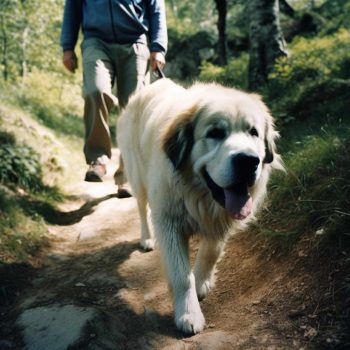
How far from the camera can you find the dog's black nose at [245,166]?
2328mm

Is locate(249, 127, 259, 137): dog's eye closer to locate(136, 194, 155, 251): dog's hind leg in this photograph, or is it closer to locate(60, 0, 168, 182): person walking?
locate(136, 194, 155, 251): dog's hind leg

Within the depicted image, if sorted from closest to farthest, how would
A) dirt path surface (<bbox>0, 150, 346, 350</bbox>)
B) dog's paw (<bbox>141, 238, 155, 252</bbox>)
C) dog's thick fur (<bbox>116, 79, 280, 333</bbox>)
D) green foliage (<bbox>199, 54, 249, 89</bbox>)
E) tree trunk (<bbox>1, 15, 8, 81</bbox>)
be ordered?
dirt path surface (<bbox>0, 150, 346, 350</bbox>)
dog's thick fur (<bbox>116, 79, 280, 333</bbox>)
dog's paw (<bbox>141, 238, 155, 252</bbox>)
green foliage (<bbox>199, 54, 249, 89</bbox>)
tree trunk (<bbox>1, 15, 8, 81</bbox>)

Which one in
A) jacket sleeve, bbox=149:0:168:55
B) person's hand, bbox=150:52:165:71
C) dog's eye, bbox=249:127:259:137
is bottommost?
dog's eye, bbox=249:127:259:137

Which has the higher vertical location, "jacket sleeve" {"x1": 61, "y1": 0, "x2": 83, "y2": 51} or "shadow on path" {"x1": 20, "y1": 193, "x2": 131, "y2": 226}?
"jacket sleeve" {"x1": 61, "y1": 0, "x2": 83, "y2": 51}

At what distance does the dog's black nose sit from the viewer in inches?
91.7

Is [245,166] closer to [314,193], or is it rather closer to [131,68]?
[314,193]

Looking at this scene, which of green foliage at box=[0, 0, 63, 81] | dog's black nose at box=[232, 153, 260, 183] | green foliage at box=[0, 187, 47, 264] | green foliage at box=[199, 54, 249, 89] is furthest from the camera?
green foliage at box=[0, 0, 63, 81]

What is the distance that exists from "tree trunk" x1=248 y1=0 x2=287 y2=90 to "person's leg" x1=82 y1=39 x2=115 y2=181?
3.04 metres

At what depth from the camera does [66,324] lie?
2326 mm

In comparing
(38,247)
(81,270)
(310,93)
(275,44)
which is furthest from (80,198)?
(275,44)

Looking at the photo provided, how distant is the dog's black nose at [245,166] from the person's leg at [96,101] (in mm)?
2514

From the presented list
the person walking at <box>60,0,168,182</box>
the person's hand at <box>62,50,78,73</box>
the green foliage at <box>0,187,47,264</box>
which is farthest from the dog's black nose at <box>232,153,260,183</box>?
the person's hand at <box>62,50,78,73</box>

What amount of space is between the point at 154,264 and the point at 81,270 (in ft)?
1.98

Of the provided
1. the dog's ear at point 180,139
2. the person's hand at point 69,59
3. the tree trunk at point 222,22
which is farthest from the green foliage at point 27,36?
the dog's ear at point 180,139
